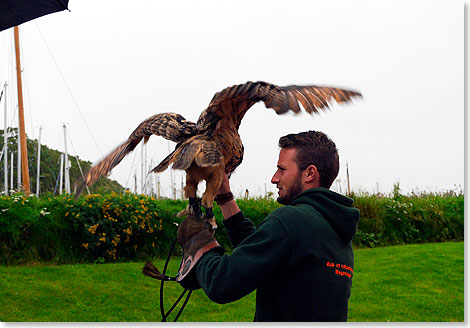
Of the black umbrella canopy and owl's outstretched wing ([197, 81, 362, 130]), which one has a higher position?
the black umbrella canopy

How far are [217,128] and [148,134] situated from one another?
34 cm

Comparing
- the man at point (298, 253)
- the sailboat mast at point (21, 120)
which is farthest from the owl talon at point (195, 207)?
the sailboat mast at point (21, 120)

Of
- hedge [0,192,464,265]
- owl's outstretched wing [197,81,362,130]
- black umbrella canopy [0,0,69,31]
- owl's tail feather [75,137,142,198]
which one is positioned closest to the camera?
owl's outstretched wing [197,81,362,130]

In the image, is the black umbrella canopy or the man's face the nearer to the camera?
the man's face

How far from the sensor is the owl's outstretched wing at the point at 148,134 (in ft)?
6.56

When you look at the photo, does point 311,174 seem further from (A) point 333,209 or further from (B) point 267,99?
(B) point 267,99

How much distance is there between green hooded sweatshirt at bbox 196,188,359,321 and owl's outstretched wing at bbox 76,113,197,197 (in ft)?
1.77

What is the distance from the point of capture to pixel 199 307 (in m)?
6.57

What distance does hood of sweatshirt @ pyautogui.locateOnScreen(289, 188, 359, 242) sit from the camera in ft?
5.82

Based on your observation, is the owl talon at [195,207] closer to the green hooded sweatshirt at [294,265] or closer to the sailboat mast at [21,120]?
the green hooded sweatshirt at [294,265]

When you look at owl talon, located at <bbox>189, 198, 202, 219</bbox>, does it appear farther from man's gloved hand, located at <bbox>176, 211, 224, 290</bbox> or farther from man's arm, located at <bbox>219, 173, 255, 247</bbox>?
man's arm, located at <bbox>219, 173, 255, 247</bbox>

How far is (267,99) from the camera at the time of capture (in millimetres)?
1719

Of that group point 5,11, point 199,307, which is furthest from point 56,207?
point 5,11

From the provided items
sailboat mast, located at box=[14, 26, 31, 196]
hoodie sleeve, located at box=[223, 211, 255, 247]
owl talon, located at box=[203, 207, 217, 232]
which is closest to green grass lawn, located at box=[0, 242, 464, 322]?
sailboat mast, located at box=[14, 26, 31, 196]
